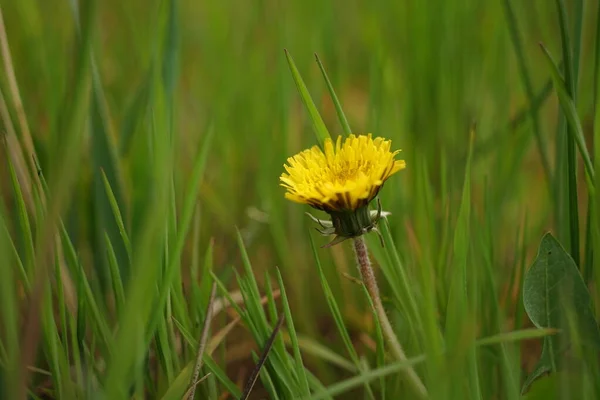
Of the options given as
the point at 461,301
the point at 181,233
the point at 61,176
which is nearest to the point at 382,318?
the point at 461,301

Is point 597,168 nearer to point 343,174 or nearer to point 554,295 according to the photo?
point 554,295

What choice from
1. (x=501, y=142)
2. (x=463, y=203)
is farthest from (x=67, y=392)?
(x=501, y=142)

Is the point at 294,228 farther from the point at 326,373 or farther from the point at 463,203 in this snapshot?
the point at 463,203

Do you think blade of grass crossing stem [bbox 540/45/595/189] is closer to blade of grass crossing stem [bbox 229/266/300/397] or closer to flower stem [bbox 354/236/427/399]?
flower stem [bbox 354/236/427/399]

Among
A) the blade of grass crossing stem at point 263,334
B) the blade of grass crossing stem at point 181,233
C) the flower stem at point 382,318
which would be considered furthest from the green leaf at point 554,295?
the blade of grass crossing stem at point 181,233

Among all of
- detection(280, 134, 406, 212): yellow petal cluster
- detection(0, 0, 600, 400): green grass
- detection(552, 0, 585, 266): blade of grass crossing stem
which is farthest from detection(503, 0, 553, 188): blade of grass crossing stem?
detection(280, 134, 406, 212): yellow petal cluster

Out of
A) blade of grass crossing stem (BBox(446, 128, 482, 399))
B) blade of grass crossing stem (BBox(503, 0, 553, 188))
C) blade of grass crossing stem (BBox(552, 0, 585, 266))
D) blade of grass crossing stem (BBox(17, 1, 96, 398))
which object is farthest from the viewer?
blade of grass crossing stem (BBox(503, 0, 553, 188))
